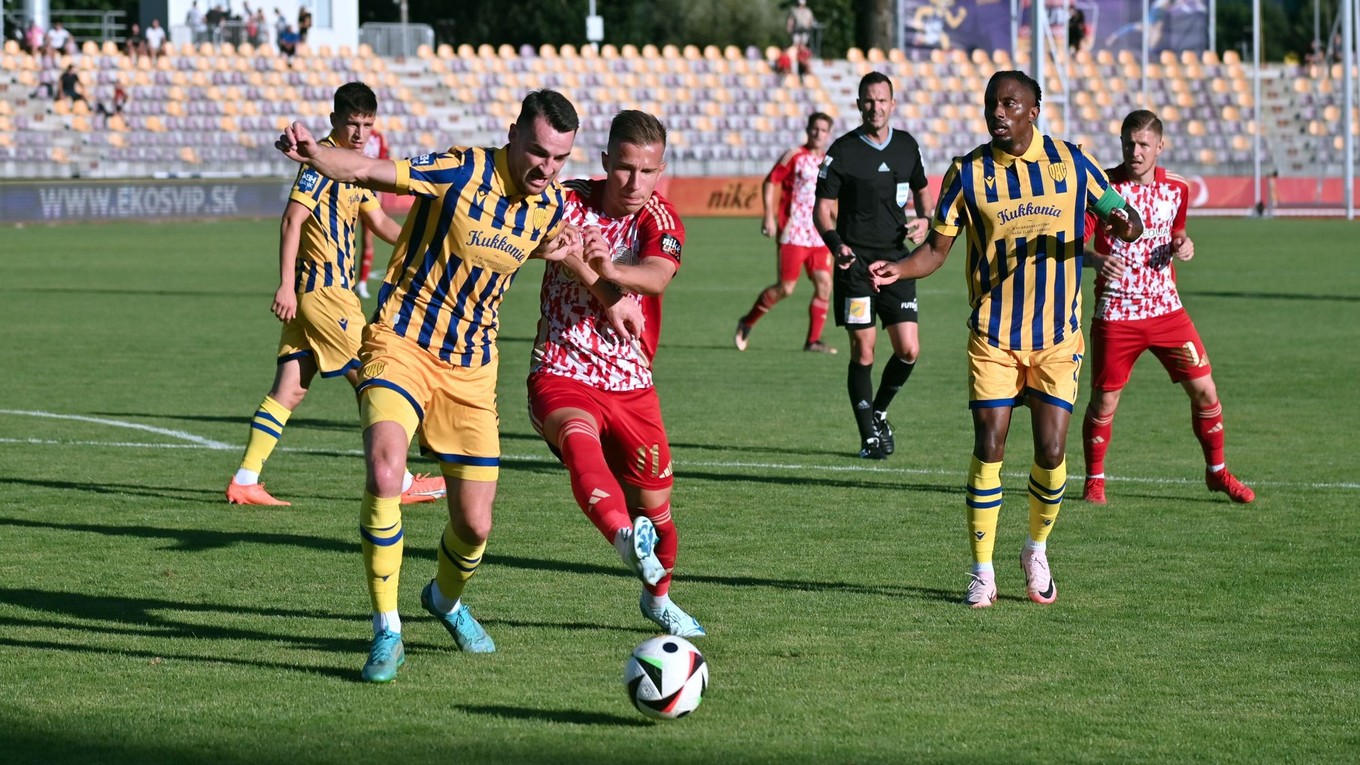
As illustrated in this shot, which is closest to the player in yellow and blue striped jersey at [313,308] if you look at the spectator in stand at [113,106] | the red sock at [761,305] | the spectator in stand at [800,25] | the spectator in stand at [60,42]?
the red sock at [761,305]

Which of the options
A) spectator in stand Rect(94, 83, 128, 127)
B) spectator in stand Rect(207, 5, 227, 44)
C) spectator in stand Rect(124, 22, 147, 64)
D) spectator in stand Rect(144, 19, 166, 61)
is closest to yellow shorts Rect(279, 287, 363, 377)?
spectator in stand Rect(94, 83, 128, 127)

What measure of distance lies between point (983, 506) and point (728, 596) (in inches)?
41.1

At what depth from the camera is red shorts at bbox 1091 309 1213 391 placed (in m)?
8.93

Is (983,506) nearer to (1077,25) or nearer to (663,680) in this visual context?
(663,680)

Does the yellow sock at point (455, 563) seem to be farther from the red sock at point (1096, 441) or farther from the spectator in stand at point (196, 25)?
the spectator in stand at point (196, 25)

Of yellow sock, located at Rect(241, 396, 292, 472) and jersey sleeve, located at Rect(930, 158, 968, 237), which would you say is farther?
yellow sock, located at Rect(241, 396, 292, 472)

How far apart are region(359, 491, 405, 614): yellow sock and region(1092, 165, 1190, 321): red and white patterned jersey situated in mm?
4557

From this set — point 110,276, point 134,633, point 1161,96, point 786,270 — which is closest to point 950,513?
point 134,633

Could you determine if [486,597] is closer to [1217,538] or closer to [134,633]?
[134,633]

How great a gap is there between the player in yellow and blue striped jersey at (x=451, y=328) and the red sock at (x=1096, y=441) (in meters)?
4.11

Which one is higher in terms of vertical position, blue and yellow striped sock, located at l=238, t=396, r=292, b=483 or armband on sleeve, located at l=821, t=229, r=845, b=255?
armband on sleeve, located at l=821, t=229, r=845, b=255

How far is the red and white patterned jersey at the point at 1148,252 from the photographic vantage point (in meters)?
8.80

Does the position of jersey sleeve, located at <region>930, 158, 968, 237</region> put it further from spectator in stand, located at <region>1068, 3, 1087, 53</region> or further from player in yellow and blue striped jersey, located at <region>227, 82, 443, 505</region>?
spectator in stand, located at <region>1068, 3, 1087, 53</region>

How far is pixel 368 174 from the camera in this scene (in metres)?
5.32
